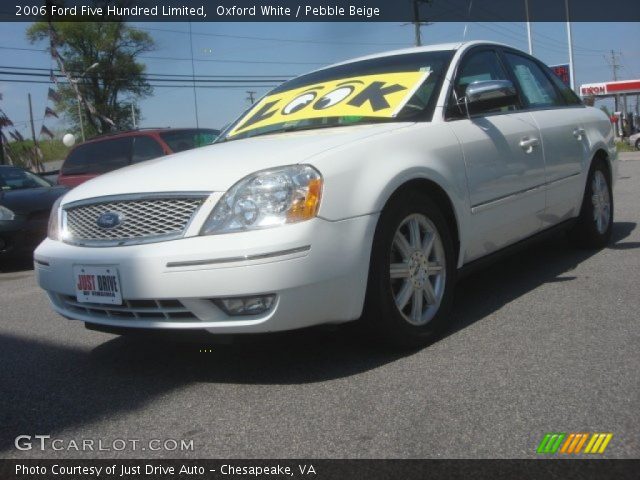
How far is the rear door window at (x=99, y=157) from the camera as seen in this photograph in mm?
9438

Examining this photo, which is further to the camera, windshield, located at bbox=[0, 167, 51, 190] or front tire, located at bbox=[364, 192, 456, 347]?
windshield, located at bbox=[0, 167, 51, 190]

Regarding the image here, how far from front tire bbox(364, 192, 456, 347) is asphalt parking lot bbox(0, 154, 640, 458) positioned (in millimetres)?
136

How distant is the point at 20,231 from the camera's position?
7602mm

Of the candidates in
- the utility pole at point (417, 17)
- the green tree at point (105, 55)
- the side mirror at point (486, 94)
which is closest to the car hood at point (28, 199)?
the side mirror at point (486, 94)

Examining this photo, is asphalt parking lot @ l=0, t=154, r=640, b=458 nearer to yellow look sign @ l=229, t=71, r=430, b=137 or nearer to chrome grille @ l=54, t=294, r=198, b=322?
chrome grille @ l=54, t=294, r=198, b=322

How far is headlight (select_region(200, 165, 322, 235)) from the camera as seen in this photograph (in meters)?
2.82

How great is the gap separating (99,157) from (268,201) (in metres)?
7.39

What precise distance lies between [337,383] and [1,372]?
5.96 feet

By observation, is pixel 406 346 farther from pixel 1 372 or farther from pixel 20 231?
pixel 20 231

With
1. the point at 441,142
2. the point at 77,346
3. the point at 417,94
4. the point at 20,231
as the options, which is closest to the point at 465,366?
the point at 441,142

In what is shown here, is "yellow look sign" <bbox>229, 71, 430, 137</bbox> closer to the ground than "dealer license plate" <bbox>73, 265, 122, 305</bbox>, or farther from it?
farther from it

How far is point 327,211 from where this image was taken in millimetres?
2852

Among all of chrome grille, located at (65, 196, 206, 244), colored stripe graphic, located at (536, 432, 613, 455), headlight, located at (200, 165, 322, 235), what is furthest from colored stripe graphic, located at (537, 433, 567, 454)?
chrome grille, located at (65, 196, 206, 244)
